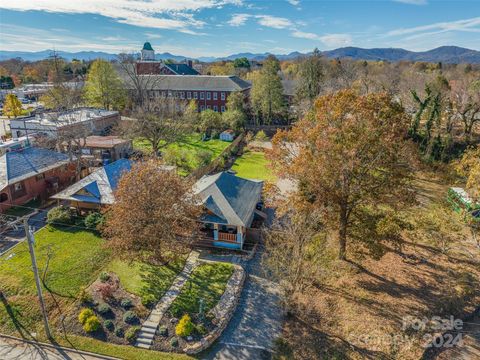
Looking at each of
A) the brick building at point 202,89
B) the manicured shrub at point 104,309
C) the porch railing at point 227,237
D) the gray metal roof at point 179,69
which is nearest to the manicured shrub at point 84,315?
the manicured shrub at point 104,309

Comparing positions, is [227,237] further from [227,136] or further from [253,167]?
[227,136]

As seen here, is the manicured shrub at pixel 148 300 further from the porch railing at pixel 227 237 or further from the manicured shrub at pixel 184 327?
the porch railing at pixel 227 237

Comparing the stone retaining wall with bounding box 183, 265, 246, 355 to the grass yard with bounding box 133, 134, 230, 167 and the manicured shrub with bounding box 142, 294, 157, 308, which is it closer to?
the manicured shrub with bounding box 142, 294, 157, 308

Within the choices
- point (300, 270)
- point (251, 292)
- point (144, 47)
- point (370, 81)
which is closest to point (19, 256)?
point (251, 292)

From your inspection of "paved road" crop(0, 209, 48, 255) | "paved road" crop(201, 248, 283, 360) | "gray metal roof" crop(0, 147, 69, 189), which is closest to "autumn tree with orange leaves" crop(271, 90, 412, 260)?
"paved road" crop(201, 248, 283, 360)

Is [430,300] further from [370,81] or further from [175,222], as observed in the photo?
[370,81]
